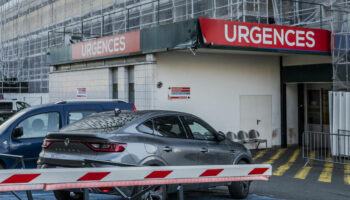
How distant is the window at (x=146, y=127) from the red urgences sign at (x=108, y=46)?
7.98m

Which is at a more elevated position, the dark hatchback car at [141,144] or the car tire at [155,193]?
the dark hatchback car at [141,144]

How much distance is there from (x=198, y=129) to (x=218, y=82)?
7688mm

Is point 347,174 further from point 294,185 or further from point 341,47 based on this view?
point 341,47

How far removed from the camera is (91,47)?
717 inches

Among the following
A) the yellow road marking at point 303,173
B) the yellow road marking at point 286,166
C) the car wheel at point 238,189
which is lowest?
the yellow road marking at point 303,173

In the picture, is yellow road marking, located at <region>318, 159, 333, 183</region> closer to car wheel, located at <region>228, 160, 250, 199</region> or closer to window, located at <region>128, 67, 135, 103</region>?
car wheel, located at <region>228, 160, 250, 199</region>

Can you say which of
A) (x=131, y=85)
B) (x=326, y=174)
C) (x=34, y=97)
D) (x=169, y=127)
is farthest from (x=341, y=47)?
(x=34, y=97)

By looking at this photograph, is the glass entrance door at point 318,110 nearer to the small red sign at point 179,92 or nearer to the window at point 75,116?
the small red sign at point 179,92

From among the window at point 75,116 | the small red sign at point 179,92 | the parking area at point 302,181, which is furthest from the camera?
the small red sign at point 179,92

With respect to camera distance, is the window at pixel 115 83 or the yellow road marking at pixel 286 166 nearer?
the yellow road marking at pixel 286 166

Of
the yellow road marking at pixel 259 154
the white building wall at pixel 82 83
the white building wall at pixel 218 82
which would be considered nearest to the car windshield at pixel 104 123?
the white building wall at pixel 218 82

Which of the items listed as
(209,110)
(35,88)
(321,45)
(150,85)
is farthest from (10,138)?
(35,88)

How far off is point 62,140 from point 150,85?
7923 millimetres

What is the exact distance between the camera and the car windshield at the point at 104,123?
7.51 meters
